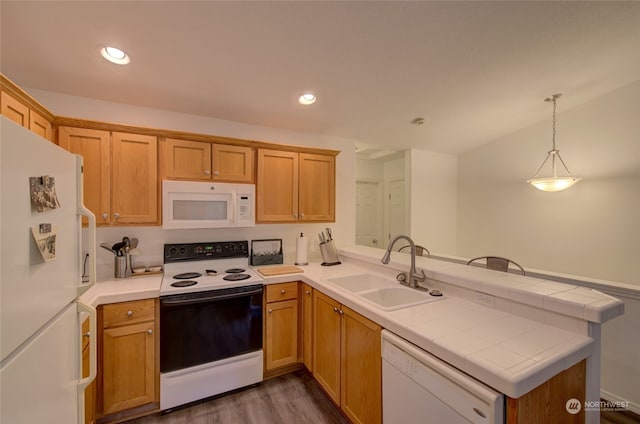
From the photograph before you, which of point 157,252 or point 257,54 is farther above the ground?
point 257,54

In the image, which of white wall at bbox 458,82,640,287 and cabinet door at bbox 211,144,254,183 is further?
white wall at bbox 458,82,640,287

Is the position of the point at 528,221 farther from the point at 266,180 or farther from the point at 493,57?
the point at 266,180

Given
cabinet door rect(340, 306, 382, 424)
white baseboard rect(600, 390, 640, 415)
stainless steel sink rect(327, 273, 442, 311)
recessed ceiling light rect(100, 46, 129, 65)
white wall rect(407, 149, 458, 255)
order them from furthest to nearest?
1. white wall rect(407, 149, 458, 255)
2. white baseboard rect(600, 390, 640, 415)
3. stainless steel sink rect(327, 273, 442, 311)
4. recessed ceiling light rect(100, 46, 129, 65)
5. cabinet door rect(340, 306, 382, 424)

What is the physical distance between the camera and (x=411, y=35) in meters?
1.80

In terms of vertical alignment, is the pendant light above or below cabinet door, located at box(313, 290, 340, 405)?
above

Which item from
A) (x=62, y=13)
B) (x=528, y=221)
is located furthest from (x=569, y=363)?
(x=528, y=221)

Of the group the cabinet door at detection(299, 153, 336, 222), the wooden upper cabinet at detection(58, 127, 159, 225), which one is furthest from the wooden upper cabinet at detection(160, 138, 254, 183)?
the cabinet door at detection(299, 153, 336, 222)

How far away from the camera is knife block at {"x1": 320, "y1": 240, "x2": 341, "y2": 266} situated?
9.28ft

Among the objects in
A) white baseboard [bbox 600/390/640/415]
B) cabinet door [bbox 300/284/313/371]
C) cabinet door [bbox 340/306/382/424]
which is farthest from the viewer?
cabinet door [bbox 300/284/313/371]

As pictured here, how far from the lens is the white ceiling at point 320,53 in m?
1.54

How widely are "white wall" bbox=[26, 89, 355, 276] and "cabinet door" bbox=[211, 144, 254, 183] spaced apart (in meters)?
0.37

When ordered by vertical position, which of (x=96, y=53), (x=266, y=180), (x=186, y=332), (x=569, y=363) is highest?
(x=96, y=53)

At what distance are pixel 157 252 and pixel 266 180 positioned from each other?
1181mm

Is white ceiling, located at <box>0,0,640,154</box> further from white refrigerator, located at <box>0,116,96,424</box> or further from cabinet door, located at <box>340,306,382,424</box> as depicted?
cabinet door, located at <box>340,306,382,424</box>
